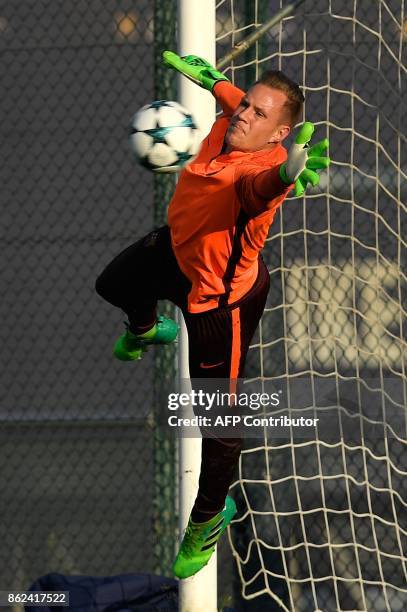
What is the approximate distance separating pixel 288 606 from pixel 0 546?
1.55 meters

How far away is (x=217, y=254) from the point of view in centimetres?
436

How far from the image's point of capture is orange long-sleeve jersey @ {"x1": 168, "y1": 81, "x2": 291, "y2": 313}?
4.26 m

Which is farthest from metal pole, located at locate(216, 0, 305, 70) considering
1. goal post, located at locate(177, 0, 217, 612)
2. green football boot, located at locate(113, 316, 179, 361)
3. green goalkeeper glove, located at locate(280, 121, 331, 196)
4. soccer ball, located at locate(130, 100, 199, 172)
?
green goalkeeper glove, located at locate(280, 121, 331, 196)

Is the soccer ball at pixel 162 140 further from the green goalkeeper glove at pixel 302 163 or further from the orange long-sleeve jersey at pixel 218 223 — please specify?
the green goalkeeper glove at pixel 302 163

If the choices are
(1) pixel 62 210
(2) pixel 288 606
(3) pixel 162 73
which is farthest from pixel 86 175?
(2) pixel 288 606

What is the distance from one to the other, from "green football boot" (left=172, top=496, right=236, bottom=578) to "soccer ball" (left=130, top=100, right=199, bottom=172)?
128 cm

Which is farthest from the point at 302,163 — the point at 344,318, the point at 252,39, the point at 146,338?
the point at 344,318

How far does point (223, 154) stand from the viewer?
436 cm

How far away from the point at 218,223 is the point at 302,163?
0.59 meters

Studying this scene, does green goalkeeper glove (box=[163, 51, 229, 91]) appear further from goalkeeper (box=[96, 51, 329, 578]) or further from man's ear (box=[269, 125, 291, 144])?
man's ear (box=[269, 125, 291, 144])

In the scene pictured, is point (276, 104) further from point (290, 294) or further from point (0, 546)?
point (0, 546)

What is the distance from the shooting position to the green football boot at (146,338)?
4.92 m

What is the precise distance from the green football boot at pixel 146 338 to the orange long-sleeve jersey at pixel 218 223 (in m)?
0.48

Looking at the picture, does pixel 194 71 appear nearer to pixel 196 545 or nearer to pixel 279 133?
pixel 279 133
